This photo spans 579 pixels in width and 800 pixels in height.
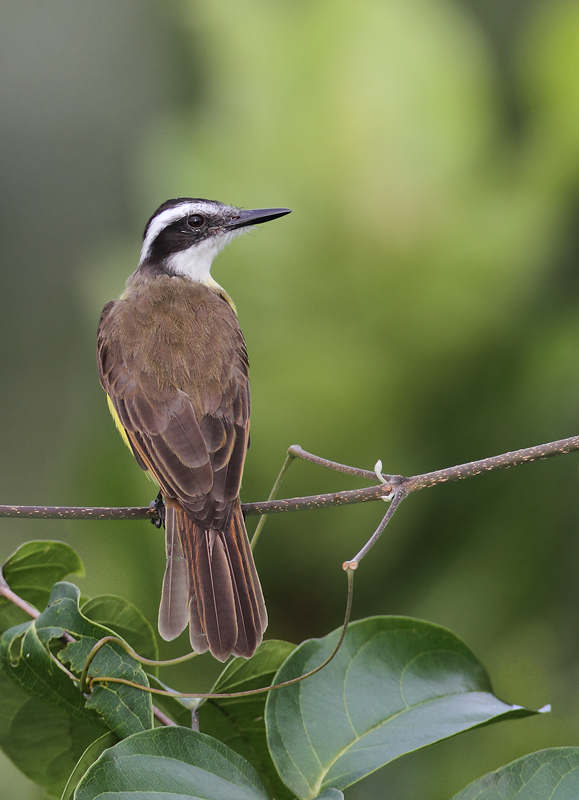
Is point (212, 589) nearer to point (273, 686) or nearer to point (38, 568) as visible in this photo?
point (38, 568)

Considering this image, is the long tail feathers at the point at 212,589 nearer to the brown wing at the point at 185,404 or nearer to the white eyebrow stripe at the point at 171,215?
the brown wing at the point at 185,404

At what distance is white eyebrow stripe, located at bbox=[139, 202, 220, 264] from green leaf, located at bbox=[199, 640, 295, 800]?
149 cm

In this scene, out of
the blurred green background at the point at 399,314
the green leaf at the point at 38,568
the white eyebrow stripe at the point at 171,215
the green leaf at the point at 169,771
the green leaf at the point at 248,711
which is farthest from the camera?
the white eyebrow stripe at the point at 171,215

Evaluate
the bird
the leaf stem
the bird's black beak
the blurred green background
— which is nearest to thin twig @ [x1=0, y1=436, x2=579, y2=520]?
the leaf stem

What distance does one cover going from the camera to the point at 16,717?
4.08 ft

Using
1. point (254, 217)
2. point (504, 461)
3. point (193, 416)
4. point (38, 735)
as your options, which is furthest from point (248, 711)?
point (254, 217)

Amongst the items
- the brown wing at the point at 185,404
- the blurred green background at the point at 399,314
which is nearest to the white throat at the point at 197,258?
the blurred green background at the point at 399,314

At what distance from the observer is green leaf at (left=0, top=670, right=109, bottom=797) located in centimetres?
124

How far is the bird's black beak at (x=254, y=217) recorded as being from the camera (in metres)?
Answer: 2.13

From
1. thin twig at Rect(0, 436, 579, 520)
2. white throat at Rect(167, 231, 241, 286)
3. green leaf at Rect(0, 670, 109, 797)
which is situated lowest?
green leaf at Rect(0, 670, 109, 797)

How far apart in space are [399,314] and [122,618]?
1495 millimetres

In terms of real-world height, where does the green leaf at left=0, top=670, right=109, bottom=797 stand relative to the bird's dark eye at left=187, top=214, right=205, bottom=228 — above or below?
below

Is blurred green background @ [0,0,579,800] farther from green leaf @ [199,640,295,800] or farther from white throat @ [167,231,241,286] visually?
green leaf @ [199,640,295,800]

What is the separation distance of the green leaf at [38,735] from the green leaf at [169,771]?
1.07ft
